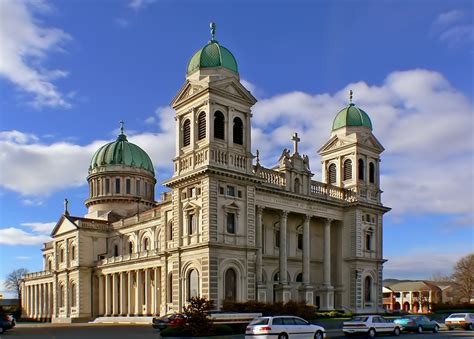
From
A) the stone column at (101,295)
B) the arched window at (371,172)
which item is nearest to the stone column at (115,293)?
the stone column at (101,295)

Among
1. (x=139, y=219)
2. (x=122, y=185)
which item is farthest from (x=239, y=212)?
(x=122, y=185)

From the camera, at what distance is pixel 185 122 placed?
5494cm

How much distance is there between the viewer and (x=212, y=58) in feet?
177

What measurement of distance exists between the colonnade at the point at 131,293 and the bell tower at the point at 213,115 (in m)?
18.0

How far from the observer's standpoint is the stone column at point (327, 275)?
206ft

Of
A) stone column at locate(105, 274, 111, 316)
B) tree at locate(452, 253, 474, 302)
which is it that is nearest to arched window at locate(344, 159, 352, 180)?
stone column at locate(105, 274, 111, 316)

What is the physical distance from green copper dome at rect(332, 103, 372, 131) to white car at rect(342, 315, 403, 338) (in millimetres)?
34051

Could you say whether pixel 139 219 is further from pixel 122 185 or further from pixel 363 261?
pixel 363 261

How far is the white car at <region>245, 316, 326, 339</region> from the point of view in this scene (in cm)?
3061

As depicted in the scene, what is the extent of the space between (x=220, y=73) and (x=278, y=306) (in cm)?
2077

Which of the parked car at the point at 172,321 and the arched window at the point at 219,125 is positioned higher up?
the arched window at the point at 219,125

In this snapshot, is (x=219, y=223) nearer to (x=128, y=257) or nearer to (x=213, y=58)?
(x=213, y=58)

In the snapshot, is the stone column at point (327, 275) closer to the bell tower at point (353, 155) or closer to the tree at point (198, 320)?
the bell tower at point (353, 155)

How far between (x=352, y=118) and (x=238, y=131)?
1994 centimetres
